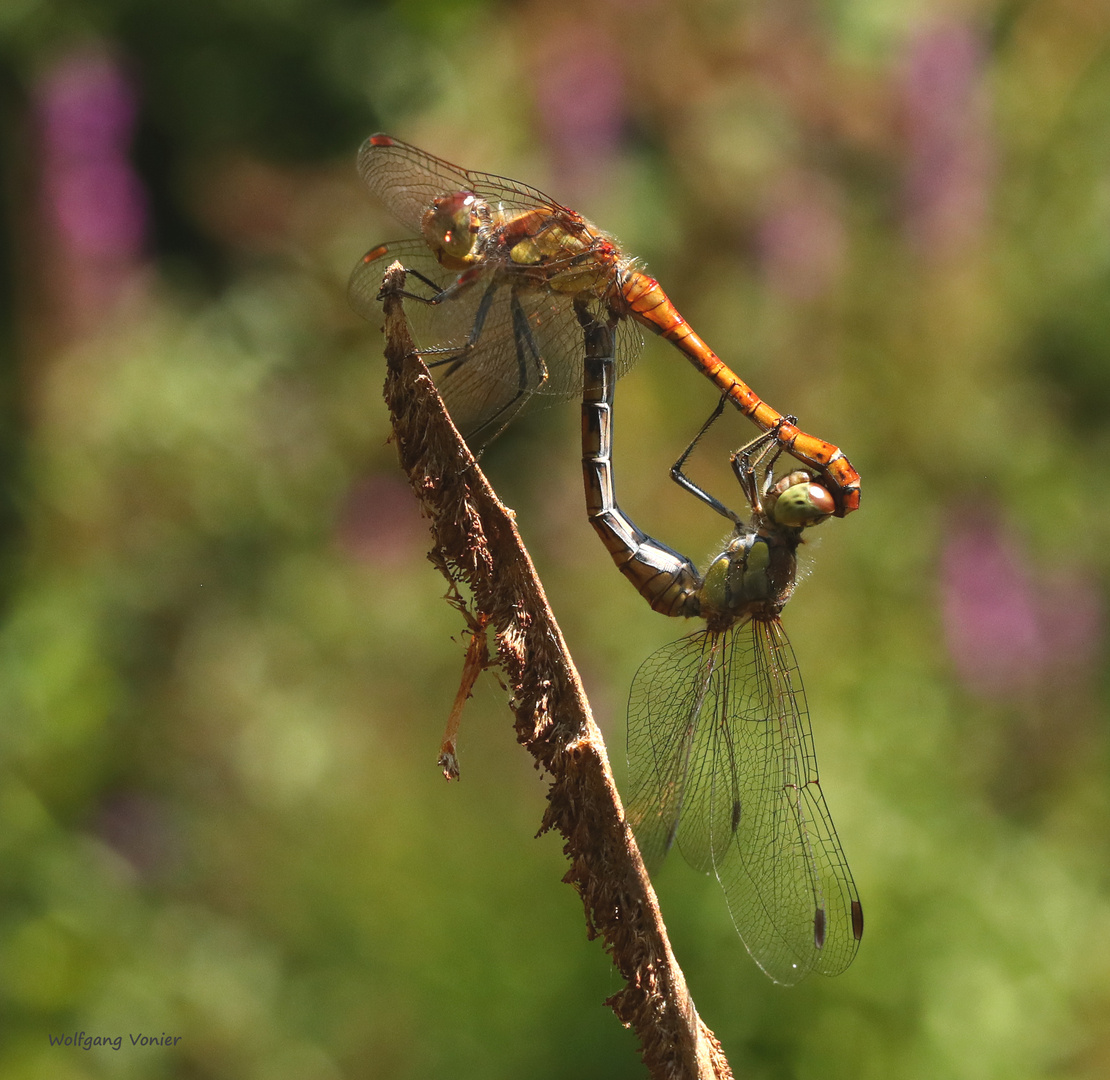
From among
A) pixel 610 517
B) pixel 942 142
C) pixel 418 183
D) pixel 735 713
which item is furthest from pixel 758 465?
pixel 942 142

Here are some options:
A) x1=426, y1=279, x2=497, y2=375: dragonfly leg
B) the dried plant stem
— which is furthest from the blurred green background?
the dried plant stem

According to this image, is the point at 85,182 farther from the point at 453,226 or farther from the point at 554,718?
the point at 554,718

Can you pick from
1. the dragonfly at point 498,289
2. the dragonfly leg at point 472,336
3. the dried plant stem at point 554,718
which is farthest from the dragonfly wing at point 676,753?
the dried plant stem at point 554,718

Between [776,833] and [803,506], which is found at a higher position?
[803,506]

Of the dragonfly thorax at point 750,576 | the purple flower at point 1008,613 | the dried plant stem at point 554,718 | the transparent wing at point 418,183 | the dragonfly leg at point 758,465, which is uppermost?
the purple flower at point 1008,613

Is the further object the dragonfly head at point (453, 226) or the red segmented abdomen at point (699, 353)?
the red segmented abdomen at point (699, 353)

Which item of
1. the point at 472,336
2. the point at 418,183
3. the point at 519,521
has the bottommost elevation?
the point at 472,336

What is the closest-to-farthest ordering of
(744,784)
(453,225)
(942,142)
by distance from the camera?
(453,225) → (744,784) → (942,142)

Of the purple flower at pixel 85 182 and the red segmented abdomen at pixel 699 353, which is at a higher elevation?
the purple flower at pixel 85 182

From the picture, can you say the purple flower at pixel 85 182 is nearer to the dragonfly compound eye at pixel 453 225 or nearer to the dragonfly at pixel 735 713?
the dragonfly compound eye at pixel 453 225
